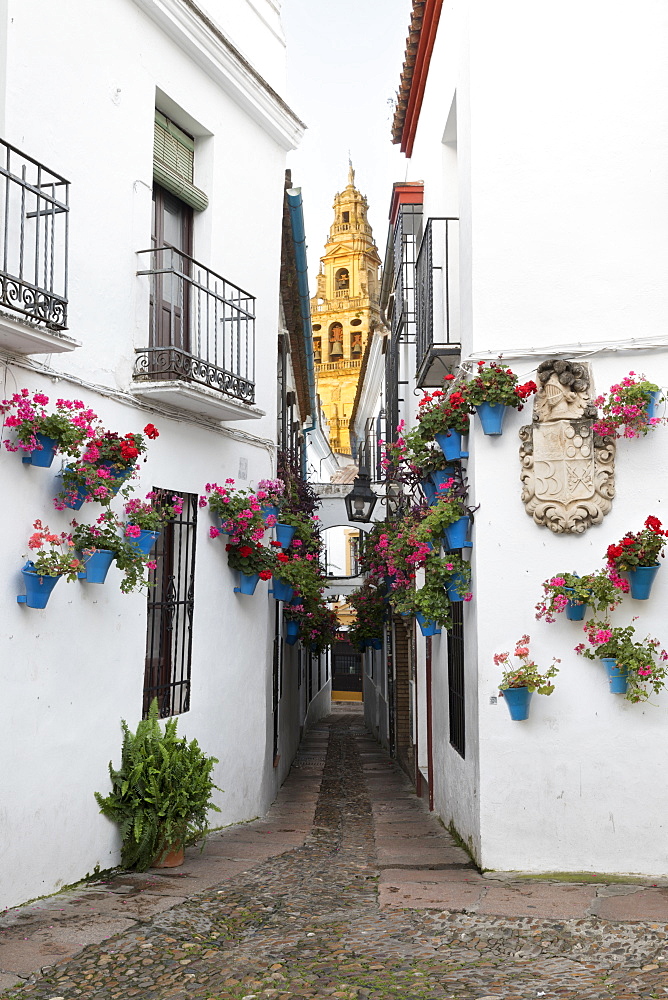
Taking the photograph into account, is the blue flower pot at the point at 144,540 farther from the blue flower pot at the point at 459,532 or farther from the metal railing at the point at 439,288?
the metal railing at the point at 439,288

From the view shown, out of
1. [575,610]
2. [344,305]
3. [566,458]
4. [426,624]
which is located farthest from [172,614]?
[344,305]

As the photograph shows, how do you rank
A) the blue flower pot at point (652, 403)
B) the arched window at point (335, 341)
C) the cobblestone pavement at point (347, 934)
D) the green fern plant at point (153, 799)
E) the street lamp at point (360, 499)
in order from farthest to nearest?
the arched window at point (335, 341) < the street lamp at point (360, 499) < the green fern plant at point (153, 799) < the blue flower pot at point (652, 403) < the cobblestone pavement at point (347, 934)

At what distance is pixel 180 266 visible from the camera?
8.29 m

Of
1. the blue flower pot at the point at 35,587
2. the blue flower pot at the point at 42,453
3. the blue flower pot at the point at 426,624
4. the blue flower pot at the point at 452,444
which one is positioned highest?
the blue flower pot at the point at 452,444

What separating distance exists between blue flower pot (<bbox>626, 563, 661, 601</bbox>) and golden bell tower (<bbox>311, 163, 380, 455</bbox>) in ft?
146

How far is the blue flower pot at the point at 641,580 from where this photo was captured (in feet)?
20.0

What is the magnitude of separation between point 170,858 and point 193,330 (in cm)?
419

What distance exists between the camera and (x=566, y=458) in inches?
251

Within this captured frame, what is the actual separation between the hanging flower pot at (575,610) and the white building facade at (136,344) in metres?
3.05

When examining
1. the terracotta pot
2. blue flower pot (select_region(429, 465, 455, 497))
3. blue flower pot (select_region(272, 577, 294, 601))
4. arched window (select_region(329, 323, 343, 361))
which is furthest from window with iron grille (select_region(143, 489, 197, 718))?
arched window (select_region(329, 323, 343, 361))

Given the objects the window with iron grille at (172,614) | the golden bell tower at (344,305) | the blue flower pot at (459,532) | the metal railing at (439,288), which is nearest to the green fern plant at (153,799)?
the window with iron grille at (172,614)

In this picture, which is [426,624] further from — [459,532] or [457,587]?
[459,532]

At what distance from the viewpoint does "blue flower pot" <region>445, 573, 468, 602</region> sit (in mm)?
6668

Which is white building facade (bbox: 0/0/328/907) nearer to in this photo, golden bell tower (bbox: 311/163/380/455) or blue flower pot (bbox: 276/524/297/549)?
blue flower pot (bbox: 276/524/297/549)
